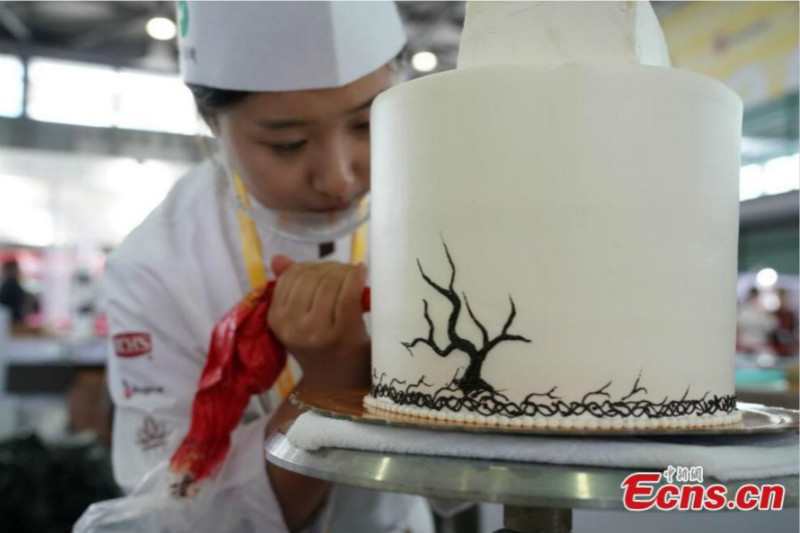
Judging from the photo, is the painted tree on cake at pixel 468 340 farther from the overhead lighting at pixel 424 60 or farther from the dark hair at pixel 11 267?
the dark hair at pixel 11 267

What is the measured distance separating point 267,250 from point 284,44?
0.35 meters

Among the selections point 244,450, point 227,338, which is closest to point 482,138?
point 227,338

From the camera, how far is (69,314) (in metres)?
5.11

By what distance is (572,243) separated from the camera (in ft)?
1.66

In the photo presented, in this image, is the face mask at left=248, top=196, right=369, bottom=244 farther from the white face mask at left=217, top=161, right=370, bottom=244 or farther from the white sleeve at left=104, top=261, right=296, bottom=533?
the white sleeve at left=104, top=261, right=296, bottom=533

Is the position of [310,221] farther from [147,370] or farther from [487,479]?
[487,479]

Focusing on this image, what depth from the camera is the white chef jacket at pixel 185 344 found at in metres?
0.88

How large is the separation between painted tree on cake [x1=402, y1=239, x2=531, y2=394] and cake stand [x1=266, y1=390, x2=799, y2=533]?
9cm

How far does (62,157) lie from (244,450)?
519 centimetres

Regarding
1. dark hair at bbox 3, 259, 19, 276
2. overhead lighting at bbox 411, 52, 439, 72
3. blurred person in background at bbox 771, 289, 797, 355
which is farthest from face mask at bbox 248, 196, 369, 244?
dark hair at bbox 3, 259, 19, 276

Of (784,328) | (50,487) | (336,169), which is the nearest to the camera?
(336,169)

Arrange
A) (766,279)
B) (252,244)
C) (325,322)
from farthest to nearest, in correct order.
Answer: (766,279), (252,244), (325,322)

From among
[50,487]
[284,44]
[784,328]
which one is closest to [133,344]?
[284,44]

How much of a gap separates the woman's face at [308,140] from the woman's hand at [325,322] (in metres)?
0.17
